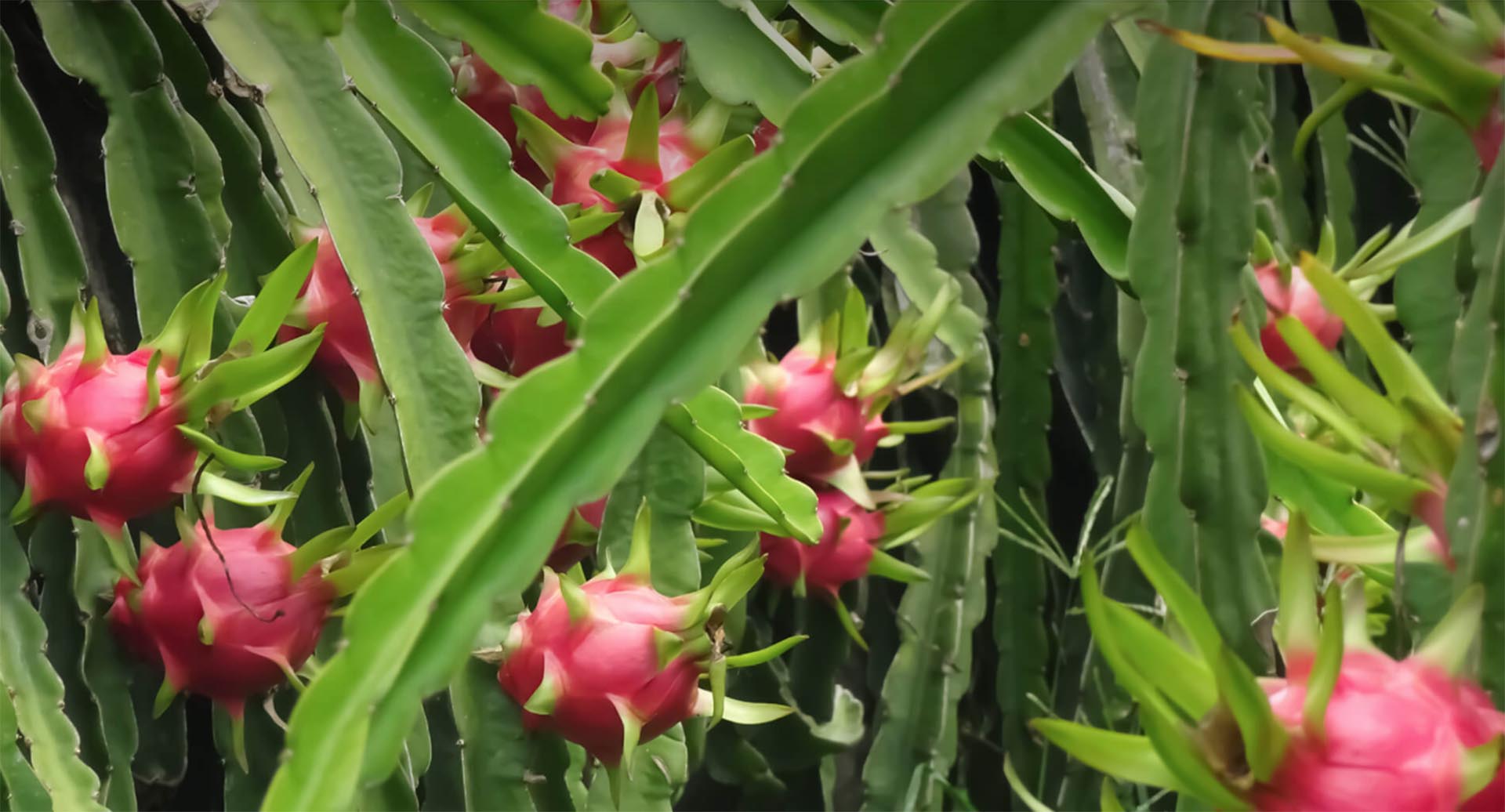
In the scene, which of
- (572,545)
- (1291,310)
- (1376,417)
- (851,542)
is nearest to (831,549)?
(851,542)

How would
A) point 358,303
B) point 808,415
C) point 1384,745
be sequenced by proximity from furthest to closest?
point 808,415, point 358,303, point 1384,745

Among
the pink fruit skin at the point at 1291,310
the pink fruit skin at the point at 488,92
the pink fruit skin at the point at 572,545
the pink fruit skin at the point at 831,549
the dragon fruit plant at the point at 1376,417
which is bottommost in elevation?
the pink fruit skin at the point at 831,549

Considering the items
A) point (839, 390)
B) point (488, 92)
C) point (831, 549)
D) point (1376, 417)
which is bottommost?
point (831, 549)

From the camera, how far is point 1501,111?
0.36 metres

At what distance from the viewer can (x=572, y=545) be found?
2.01ft

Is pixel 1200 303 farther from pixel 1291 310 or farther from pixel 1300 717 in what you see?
pixel 1291 310

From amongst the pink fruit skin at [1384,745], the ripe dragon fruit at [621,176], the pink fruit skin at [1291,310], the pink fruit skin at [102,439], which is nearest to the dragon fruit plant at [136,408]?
the pink fruit skin at [102,439]

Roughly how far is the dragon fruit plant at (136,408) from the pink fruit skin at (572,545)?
0.48 ft

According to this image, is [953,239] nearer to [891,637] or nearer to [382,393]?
[891,637]

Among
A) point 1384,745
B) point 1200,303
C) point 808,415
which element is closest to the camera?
point 1384,745

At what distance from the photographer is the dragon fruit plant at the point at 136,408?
51 centimetres

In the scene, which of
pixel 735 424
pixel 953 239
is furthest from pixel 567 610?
pixel 953 239

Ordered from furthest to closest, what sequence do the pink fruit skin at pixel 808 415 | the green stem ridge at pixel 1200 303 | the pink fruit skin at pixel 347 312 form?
1. the pink fruit skin at pixel 808 415
2. the pink fruit skin at pixel 347 312
3. the green stem ridge at pixel 1200 303

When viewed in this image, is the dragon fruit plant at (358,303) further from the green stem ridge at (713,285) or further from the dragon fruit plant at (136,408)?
the green stem ridge at (713,285)
